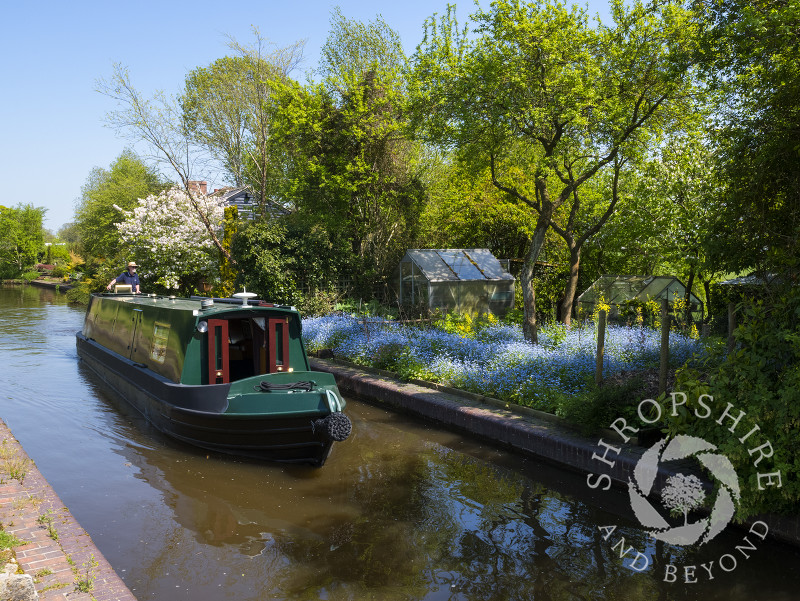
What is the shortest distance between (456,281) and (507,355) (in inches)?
255

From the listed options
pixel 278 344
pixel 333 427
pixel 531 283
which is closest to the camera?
pixel 333 427

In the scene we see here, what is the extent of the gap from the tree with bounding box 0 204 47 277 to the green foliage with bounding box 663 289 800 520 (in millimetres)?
64095

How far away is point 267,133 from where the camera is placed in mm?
23719

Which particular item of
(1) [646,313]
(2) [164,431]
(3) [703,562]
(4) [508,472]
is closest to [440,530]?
(4) [508,472]

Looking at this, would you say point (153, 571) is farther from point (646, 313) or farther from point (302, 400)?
point (646, 313)

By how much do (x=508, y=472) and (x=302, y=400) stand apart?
2.79 meters

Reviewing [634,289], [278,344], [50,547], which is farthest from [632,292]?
[50,547]

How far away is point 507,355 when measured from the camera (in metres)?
10.4

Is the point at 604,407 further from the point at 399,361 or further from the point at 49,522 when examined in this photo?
the point at 49,522

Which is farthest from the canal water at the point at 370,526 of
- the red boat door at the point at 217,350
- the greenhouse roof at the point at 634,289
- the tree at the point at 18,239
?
the tree at the point at 18,239

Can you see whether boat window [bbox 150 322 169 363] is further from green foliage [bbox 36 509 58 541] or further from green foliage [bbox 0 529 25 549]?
green foliage [bbox 0 529 25 549]

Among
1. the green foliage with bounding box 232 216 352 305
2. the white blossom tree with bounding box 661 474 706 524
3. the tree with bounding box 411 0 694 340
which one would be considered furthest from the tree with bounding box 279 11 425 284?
the white blossom tree with bounding box 661 474 706 524

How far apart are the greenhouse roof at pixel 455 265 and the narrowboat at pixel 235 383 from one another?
24.1 feet

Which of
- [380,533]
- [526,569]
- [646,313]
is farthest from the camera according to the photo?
[646,313]
